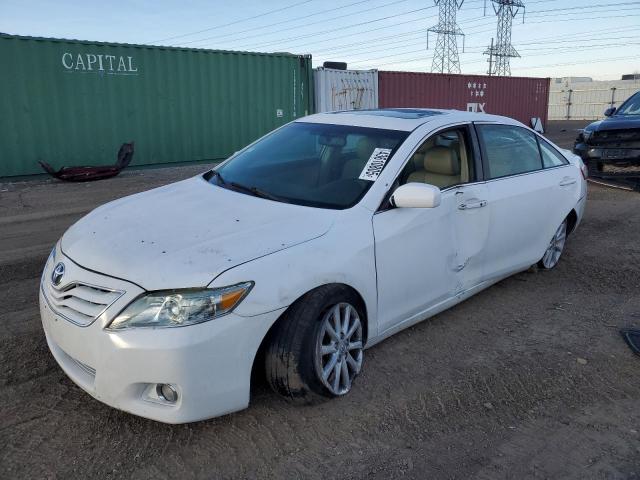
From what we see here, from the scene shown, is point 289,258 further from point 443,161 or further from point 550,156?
point 550,156

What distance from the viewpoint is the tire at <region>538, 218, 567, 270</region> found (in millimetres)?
5223

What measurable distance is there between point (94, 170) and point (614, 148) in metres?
9.40

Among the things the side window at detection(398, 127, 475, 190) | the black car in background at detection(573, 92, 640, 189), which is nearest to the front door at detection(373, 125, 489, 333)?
the side window at detection(398, 127, 475, 190)

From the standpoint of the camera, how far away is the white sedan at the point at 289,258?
8.26 feet

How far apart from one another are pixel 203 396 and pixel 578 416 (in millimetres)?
1958

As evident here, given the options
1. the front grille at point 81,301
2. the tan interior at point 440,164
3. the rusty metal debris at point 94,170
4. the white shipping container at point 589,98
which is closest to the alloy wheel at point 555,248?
the tan interior at point 440,164

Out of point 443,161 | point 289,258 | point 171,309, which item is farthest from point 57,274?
point 443,161

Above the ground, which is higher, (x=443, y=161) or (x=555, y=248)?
(x=443, y=161)

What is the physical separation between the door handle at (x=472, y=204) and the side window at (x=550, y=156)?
130 centimetres

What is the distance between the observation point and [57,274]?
288 cm

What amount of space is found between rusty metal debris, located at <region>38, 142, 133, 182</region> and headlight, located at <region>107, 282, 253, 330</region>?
30.8 feet

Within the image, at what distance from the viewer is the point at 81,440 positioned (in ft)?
8.86

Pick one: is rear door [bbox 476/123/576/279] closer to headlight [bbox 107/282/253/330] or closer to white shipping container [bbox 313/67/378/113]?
headlight [bbox 107/282/253/330]

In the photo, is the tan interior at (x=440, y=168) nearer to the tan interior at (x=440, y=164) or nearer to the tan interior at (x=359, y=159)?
the tan interior at (x=440, y=164)
